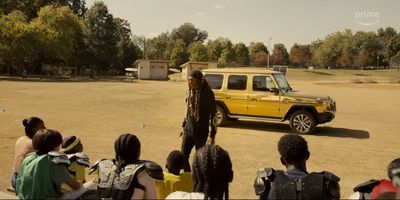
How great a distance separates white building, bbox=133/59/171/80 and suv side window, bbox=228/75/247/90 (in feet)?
180

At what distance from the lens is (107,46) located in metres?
73.2

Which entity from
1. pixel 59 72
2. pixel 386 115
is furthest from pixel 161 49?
pixel 386 115

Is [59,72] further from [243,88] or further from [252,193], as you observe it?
[252,193]

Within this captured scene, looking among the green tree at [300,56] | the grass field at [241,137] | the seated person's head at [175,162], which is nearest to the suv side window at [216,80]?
the grass field at [241,137]

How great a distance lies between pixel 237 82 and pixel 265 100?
1188 millimetres

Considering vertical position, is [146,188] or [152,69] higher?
[152,69]

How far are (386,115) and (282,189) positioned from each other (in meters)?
16.8

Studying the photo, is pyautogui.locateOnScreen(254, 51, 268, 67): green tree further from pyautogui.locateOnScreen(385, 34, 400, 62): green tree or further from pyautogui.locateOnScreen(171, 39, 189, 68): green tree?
pyautogui.locateOnScreen(385, 34, 400, 62): green tree

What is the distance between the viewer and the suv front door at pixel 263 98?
12648mm

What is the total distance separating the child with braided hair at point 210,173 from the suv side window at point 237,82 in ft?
32.7

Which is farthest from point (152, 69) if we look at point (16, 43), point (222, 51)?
point (222, 51)

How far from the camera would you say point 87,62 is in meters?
73.8

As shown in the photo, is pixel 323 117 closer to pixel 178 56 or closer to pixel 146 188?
pixel 146 188

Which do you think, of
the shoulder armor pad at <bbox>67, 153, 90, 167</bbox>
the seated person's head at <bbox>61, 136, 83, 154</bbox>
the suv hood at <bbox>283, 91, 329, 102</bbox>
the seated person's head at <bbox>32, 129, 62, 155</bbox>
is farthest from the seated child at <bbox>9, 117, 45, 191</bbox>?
the suv hood at <bbox>283, 91, 329, 102</bbox>
